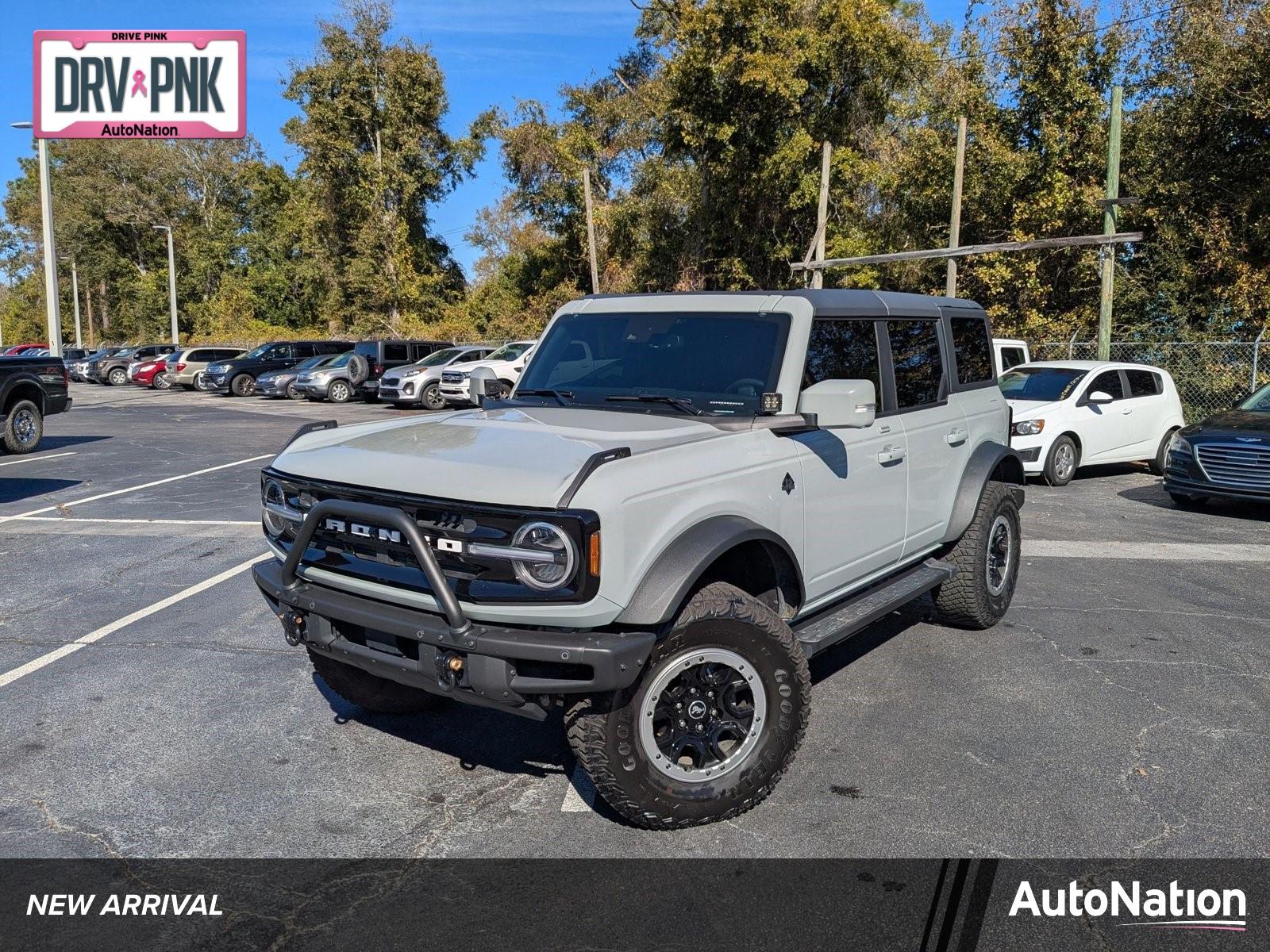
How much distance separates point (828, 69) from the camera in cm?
3033

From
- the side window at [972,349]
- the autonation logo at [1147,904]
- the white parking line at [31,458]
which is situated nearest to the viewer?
the autonation logo at [1147,904]

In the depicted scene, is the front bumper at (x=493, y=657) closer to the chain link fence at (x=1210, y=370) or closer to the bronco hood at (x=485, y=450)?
the bronco hood at (x=485, y=450)

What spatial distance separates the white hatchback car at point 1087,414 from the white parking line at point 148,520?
8.69 metres

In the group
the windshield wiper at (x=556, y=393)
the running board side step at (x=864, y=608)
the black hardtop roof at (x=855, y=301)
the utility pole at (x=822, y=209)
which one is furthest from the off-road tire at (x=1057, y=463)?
the utility pole at (x=822, y=209)

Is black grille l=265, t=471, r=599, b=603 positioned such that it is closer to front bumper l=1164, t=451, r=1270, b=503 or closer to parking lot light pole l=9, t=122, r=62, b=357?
front bumper l=1164, t=451, r=1270, b=503

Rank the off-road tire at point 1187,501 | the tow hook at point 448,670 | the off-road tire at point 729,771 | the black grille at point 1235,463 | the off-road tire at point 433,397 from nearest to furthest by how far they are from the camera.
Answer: the tow hook at point 448,670
the off-road tire at point 729,771
the black grille at point 1235,463
the off-road tire at point 1187,501
the off-road tire at point 433,397

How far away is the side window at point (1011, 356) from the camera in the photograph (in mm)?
16266

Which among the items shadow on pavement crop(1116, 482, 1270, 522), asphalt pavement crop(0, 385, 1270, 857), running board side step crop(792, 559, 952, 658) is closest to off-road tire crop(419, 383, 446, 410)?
shadow on pavement crop(1116, 482, 1270, 522)

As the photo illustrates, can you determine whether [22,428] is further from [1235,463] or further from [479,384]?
[1235,463]

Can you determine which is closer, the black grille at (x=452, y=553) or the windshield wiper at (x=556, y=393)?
the black grille at (x=452, y=553)

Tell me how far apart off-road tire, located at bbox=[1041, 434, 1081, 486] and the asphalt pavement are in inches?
184

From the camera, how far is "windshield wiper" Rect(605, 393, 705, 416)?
14.4 ft

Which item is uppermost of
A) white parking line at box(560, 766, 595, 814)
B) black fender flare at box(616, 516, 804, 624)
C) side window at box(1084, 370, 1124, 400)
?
side window at box(1084, 370, 1124, 400)

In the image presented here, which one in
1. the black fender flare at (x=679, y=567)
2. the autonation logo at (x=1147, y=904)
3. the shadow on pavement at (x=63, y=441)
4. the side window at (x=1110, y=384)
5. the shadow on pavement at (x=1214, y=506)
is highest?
the side window at (x=1110, y=384)
